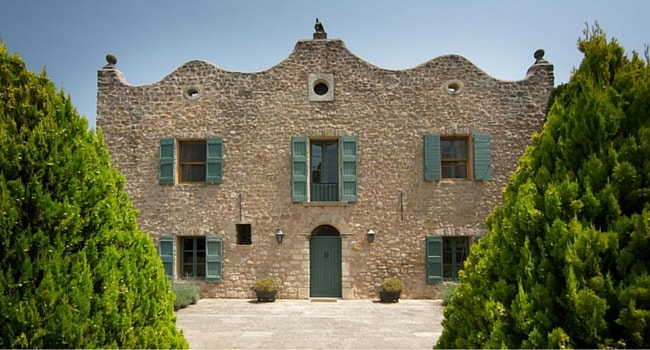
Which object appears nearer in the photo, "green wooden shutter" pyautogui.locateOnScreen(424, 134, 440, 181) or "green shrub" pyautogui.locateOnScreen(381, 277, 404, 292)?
"green shrub" pyautogui.locateOnScreen(381, 277, 404, 292)

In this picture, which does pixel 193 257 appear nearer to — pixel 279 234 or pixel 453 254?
pixel 279 234

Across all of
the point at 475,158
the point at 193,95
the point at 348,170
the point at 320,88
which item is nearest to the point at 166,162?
the point at 193,95

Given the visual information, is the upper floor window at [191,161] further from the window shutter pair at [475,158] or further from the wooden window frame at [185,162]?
the window shutter pair at [475,158]

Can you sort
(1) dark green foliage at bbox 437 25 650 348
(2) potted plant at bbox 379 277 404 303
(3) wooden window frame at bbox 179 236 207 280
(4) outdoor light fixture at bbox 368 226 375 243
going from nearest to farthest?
(1) dark green foliage at bbox 437 25 650 348, (2) potted plant at bbox 379 277 404 303, (4) outdoor light fixture at bbox 368 226 375 243, (3) wooden window frame at bbox 179 236 207 280

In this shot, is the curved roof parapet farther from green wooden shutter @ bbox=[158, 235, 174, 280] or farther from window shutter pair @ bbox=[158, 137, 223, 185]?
green wooden shutter @ bbox=[158, 235, 174, 280]

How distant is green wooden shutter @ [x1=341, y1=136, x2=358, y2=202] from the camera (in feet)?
39.1

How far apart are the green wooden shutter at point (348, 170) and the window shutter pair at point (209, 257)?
331 centimetres

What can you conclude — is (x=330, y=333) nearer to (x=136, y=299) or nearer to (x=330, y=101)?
(x=136, y=299)

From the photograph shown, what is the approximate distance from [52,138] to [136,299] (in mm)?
1001

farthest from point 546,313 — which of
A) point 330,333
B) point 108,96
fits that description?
point 108,96

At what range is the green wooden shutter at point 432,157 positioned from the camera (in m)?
11.9

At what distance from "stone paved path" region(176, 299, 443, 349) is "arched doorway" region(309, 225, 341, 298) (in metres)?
0.56

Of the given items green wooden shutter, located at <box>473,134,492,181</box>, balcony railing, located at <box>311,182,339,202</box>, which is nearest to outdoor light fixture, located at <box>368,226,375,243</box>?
balcony railing, located at <box>311,182,339,202</box>

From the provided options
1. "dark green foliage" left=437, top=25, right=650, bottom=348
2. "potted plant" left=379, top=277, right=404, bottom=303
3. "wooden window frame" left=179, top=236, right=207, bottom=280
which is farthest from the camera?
"wooden window frame" left=179, top=236, right=207, bottom=280
